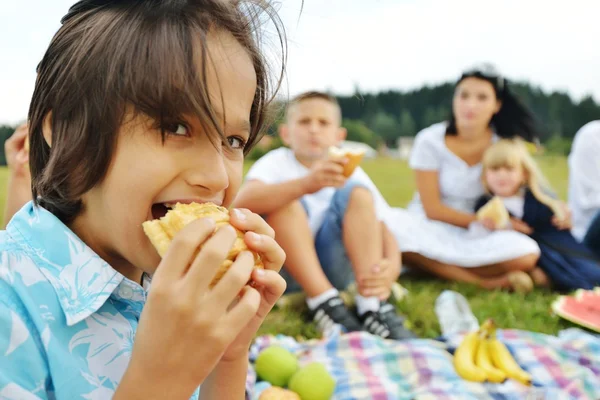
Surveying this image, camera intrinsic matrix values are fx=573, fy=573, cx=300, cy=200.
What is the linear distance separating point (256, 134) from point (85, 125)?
62 centimetres

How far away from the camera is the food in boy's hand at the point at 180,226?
3.76 feet

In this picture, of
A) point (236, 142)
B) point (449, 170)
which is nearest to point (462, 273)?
point (449, 170)

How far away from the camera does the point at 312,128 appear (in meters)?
3.93

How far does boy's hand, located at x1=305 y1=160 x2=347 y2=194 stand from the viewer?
3271 millimetres

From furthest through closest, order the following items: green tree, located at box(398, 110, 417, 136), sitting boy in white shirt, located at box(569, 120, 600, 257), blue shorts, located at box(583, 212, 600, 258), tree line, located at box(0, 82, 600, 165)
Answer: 1. green tree, located at box(398, 110, 417, 136)
2. tree line, located at box(0, 82, 600, 165)
3. sitting boy in white shirt, located at box(569, 120, 600, 257)
4. blue shorts, located at box(583, 212, 600, 258)

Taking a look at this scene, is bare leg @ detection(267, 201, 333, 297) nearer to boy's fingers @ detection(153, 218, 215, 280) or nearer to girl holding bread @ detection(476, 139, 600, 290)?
girl holding bread @ detection(476, 139, 600, 290)

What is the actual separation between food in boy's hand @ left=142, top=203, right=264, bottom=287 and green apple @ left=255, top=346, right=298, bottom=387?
63.2 inches

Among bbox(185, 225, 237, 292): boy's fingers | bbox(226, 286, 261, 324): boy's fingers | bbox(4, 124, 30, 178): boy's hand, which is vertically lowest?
bbox(4, 124, 30, 178): boy's hand

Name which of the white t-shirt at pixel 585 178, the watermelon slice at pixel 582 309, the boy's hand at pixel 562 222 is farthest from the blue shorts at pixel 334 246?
the white t-shirt at pixel 585 178

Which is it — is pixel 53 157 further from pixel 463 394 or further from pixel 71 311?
pixel 463 394

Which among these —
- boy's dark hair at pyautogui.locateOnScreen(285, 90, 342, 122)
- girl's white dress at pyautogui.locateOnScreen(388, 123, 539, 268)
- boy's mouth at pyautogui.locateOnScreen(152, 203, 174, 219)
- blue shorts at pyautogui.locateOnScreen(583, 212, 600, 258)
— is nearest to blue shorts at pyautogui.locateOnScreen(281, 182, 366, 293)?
boy's dark hair at pyautogui.locateOnScreen(285, 90, 342, 122)

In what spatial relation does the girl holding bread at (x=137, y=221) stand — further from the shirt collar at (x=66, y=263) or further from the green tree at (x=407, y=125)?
the green tree at (x=407, y=125)

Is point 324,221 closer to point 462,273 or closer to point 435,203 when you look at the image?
point 462,273

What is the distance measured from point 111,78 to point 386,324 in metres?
2.56
